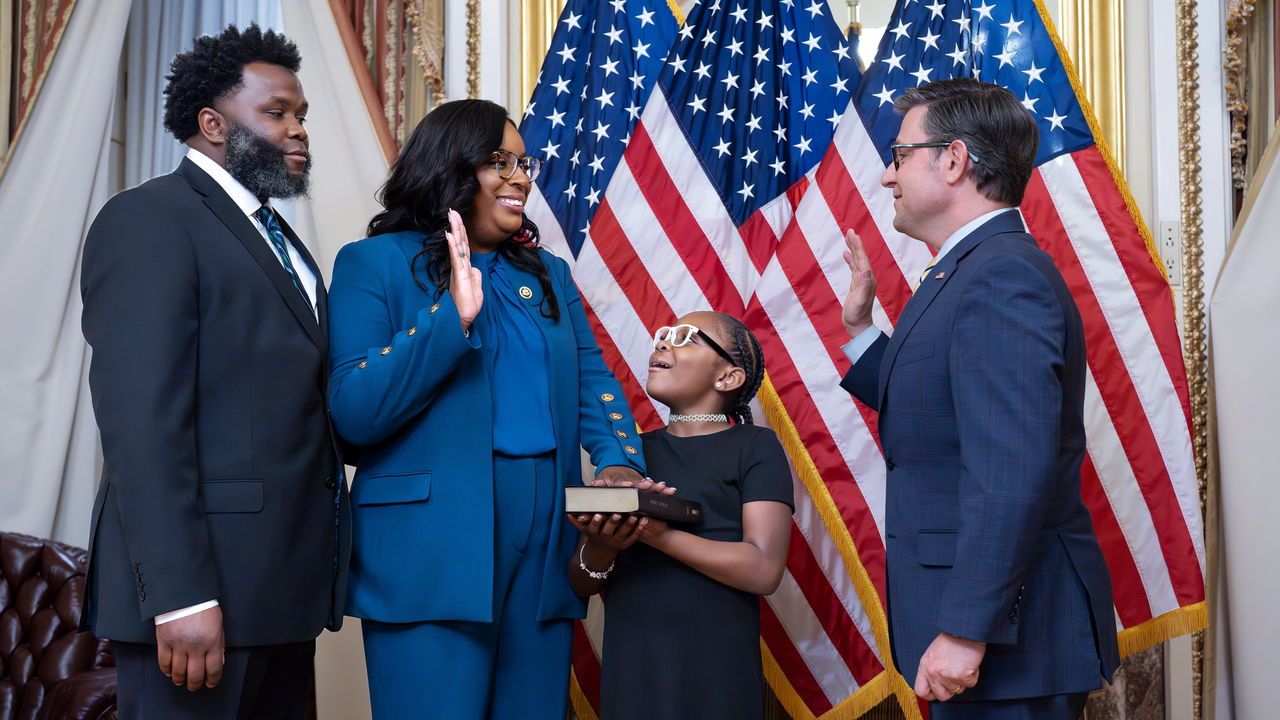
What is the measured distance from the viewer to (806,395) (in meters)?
3.45

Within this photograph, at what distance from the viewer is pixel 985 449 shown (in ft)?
6.05

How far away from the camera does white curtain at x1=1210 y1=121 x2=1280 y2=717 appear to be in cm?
337

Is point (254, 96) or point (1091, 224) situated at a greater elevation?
point (254, 96)

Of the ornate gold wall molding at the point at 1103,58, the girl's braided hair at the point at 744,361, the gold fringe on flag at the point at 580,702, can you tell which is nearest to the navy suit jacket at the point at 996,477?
the girl's braided hair at the point at 744,361

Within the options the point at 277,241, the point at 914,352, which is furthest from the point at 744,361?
the point at 277,241

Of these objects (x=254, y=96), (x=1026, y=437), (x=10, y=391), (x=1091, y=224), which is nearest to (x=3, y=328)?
(x=10, y=391)

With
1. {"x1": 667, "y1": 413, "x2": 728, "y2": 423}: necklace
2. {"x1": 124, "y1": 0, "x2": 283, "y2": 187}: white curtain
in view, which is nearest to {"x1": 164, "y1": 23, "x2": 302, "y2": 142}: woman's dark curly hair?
{"x1": 667, "y1": 413, "x2": 728, "y2": 423}: necklace

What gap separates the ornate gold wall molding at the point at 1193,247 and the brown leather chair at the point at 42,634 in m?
3.49

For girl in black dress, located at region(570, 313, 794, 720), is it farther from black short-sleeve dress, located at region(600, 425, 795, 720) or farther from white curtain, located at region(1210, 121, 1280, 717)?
white curtain, located at region(1210, 121, 1280, 717)

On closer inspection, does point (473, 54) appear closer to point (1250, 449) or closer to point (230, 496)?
point (230, 496)

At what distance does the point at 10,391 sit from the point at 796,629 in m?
2.71

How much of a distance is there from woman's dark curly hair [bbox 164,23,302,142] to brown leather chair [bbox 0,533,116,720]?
5.20 feet

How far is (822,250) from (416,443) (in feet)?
5.47

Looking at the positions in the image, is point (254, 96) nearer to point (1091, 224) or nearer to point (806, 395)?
point (806, 395)
